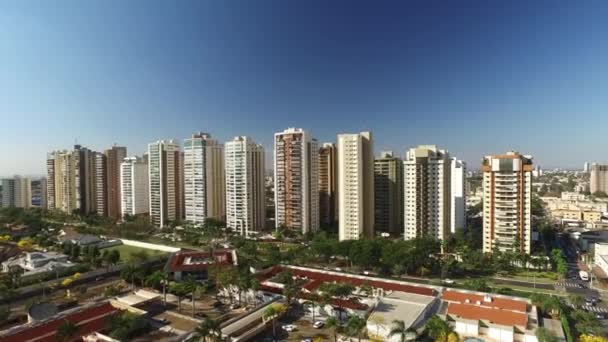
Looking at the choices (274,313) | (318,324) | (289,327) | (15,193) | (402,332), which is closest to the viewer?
(402,332)

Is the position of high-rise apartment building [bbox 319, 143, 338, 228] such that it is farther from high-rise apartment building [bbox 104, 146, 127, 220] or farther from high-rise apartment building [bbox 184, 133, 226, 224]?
high-rise apartment building [bbox 104, 146, 127, 220]

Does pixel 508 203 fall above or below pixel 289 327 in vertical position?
above

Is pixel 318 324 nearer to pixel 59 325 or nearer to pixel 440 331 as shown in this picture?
pixel 440 331

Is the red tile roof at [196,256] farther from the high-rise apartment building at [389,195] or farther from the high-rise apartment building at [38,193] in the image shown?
the high-rise apartment building at [38,193]

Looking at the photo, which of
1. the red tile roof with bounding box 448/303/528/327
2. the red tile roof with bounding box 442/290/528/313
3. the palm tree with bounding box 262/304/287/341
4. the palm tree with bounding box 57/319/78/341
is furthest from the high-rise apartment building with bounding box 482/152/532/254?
the palm tree with bounding box 57/319/78/341

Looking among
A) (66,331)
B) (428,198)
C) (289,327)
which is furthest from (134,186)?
(289,327)

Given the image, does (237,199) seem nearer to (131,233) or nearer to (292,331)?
(131,233)
